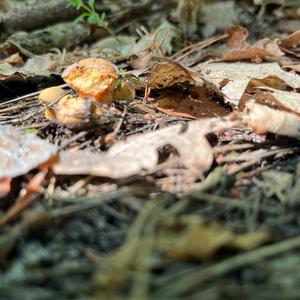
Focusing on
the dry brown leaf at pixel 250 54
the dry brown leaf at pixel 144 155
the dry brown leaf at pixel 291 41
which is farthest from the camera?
the dry brown leaf at pixel 291 41

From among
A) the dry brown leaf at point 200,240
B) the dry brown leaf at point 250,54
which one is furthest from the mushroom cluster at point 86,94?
the dry brown leaf at point 250,54

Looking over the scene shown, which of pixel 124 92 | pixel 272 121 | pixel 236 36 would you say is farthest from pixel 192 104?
pixel 236 36

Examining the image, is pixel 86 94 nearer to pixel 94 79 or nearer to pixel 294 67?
pixel 94 79

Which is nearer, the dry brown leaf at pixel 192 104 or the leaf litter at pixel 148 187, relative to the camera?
the leaf litter at pixel 148 187

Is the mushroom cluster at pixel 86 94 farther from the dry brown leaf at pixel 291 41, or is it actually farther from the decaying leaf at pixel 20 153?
the dry brown leaf at pixel 291 41

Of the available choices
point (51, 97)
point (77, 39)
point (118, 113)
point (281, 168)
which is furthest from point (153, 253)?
point (77, 39)

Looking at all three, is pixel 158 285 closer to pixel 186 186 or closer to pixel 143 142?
pixel 186 186
